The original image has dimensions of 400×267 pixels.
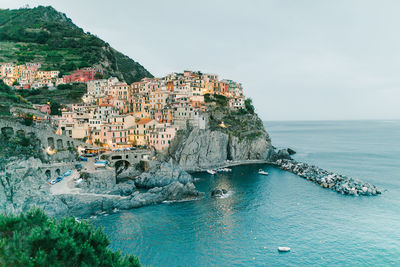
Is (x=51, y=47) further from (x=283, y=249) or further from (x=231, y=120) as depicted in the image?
(x=283, y=249)

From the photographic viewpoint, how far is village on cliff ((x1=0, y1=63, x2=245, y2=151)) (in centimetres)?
5497

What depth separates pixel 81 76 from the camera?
270 feet

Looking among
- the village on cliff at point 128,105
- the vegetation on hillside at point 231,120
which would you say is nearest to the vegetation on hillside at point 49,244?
the village on cliff at point 128,105

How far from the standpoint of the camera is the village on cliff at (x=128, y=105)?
54969mm

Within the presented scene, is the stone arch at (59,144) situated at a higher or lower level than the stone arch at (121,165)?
higher

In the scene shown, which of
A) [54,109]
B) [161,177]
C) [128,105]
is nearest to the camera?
[161,177]

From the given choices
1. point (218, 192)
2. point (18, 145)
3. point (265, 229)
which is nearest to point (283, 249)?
point (265, 229)

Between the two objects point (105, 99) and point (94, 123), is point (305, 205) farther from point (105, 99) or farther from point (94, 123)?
point (105, 99)

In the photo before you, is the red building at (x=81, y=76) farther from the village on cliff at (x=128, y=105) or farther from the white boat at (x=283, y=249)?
the white boat at (x=283, y=249)

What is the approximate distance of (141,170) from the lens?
5106 centimetres

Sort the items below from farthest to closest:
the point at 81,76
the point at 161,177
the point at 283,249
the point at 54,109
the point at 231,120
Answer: the point at 81,76, the point at 231,120, the point at 54,109, the point at 161,177, the point at 283,249

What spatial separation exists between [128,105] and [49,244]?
6295cm

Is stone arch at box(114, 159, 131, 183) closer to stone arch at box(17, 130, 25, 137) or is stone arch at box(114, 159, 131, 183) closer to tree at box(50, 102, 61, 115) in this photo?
stone arch at box(17, 130, 25, 137)

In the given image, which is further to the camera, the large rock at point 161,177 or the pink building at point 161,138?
the pink building at point 161,138
